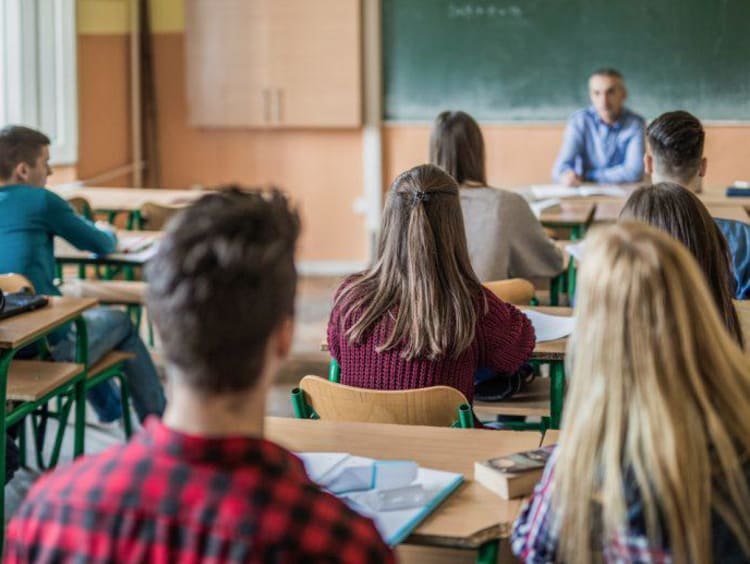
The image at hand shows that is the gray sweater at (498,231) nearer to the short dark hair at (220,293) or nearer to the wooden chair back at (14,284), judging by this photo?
the wooden chair back at (14,284)

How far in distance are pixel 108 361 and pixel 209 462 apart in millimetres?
3031

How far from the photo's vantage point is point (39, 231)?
4.22 metres

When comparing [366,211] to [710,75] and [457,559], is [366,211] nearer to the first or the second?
[710,75]

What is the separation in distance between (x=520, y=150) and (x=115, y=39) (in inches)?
112

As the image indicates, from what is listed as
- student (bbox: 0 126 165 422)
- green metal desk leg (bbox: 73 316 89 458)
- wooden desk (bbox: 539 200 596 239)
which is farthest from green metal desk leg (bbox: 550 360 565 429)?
wooden desk (bbox: 539 200 596 239)

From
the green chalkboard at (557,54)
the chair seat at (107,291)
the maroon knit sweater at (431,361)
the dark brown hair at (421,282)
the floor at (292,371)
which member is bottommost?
the floor at (292,371)

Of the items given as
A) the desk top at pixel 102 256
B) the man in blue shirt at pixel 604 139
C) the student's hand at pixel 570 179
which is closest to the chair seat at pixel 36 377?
the desk top at pixel 102 256

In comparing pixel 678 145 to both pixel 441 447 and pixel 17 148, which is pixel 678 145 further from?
pixel 17 148

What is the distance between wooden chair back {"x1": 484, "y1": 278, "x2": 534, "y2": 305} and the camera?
3610 mm

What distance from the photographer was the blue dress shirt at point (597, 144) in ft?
21.1

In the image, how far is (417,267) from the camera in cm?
274

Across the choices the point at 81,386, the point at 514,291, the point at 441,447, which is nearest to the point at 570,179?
the point at 514,291

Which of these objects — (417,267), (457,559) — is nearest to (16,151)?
(417,267)

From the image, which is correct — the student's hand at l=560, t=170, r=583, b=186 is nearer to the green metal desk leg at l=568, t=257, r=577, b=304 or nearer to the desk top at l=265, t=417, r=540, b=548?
the green metal desk leg at l=568, t=257, r=577, b=304
